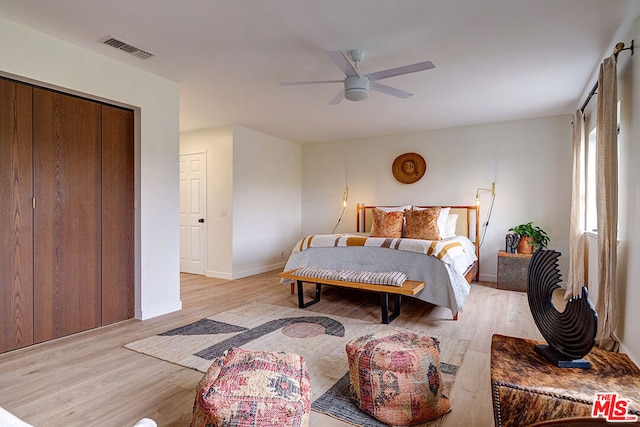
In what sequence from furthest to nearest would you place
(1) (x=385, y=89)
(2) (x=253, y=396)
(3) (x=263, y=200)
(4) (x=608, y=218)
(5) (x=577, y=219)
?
(3) (x=263, y=200)
(5) (x=577, y=219)
(1) (x=385, y=89)
(4) (x=608, y=218)
(2) (x=253, y=396)

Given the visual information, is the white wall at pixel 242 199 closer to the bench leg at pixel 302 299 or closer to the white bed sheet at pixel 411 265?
the white bed sheet at pixel 411 265

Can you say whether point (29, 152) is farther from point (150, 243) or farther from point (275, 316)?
point (275, 316)

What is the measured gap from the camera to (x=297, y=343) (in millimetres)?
2875

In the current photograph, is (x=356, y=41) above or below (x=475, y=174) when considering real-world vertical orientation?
above

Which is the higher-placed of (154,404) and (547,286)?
(547,286)

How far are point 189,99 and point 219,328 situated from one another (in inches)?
110

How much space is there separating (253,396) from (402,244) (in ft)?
8.79

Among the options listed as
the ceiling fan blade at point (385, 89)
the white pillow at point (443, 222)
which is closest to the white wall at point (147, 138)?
the ceiling fan blade at point (385, 89)

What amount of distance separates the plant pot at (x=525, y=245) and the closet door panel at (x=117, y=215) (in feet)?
16.4

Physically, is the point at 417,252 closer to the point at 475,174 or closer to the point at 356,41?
the point at 356,41

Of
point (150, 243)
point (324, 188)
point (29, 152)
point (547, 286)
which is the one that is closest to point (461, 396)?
point (547, 286)

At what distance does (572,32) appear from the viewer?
8.83 ft

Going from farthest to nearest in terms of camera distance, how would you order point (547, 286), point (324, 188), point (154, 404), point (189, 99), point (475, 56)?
point (324, 188)
point (189, 99)
point (475, 56)
point (154, 404)
point (547, 286)

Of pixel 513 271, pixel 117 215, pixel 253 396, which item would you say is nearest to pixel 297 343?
Answer: pixel 253 396
